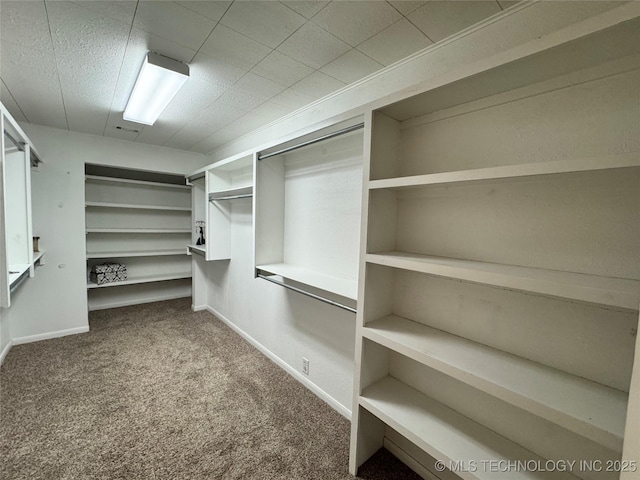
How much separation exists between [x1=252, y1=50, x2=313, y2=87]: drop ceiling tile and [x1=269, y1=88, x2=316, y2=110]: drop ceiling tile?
6.1 inches

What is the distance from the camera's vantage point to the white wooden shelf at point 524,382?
822 mm

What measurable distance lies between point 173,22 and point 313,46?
71 cm

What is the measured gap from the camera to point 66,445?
1.72 meters

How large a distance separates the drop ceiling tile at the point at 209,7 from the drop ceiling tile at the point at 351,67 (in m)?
0.65

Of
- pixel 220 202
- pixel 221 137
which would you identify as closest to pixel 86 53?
pixel 221 137

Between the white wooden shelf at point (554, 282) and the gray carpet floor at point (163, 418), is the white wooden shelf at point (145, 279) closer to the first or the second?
the gray carpet floor at point (163, 418)

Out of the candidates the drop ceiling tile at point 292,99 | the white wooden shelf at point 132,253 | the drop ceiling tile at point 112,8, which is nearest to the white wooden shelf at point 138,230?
the white wooden shelf at point 132,253

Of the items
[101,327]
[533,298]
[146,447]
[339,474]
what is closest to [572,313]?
[533,298]

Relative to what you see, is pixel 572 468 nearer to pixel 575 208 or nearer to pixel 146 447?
pixel 575 208

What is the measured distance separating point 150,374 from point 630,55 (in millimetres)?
3614

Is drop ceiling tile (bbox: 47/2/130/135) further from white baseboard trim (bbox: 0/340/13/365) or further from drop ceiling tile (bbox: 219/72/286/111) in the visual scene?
white baseboard trim (bbox: 0/340/13/365)

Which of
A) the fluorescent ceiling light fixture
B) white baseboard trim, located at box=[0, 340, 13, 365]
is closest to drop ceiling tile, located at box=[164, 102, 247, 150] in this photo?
the fluorescent ceiling light fixture

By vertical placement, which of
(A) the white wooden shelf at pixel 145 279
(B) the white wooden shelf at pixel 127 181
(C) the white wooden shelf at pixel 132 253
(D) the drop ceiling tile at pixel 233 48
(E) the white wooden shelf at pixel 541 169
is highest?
(D) the drop ceiling tile at pixel 233 48

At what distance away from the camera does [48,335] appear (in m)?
3.23
